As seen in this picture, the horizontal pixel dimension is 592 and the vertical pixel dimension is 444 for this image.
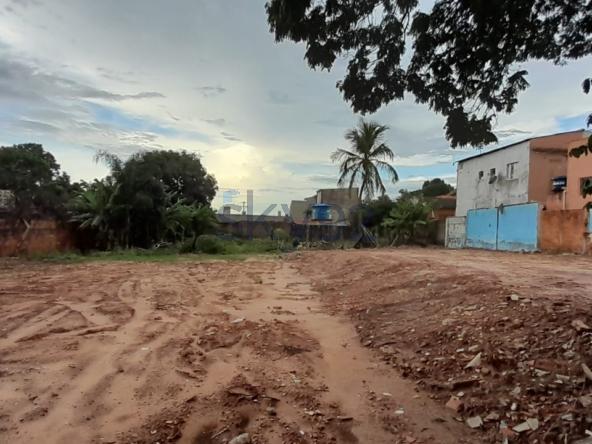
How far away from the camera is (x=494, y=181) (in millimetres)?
26625

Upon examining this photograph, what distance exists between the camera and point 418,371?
14.3 feet

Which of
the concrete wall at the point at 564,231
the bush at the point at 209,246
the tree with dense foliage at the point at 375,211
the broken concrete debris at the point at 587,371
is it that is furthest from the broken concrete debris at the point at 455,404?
the tree with dense foliage at the point at 375,211

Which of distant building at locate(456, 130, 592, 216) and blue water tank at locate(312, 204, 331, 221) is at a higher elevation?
distant building at locate(456, 130, 592, 216)

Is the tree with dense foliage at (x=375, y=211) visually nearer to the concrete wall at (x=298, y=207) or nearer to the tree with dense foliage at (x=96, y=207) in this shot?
the concrete wall at (x=298, y=207)

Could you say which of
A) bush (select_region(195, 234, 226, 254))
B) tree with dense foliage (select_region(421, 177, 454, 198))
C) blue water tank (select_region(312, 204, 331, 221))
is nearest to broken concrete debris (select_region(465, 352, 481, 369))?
bush (select_region(195, 234, 226, 254))

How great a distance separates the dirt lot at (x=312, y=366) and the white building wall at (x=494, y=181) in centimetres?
1807

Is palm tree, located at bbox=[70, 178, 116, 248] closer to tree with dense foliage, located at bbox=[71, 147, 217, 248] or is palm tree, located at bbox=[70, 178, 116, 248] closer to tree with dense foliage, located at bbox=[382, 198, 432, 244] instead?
tree with dense foliage, located at bbox=[71, 147, 217, 248]

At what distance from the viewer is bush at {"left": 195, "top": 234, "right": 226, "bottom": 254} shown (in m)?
21.4

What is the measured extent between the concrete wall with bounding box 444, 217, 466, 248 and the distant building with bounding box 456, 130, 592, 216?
7.36 ft

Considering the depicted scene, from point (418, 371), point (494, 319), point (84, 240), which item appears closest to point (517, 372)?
point (418, 371)

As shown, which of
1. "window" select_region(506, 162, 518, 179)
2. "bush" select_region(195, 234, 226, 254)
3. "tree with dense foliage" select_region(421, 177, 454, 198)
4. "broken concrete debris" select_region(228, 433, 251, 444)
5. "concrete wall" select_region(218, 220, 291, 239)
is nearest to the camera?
"broken concrete debris" select_region(228, 433, 251, 444)

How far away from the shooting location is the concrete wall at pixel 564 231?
16969 millimetres

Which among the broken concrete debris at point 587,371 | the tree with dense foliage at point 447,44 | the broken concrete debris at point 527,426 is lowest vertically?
the broken concrete debris at point 527,426

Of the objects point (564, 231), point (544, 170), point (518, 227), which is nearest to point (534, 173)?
point (544, 170)
